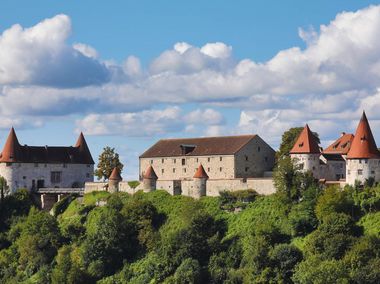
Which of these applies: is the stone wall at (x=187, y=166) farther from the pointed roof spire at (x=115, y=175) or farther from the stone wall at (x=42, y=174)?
the stone wall at (x=42, y=174)

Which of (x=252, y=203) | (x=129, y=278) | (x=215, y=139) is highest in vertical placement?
(x=215, y=139)

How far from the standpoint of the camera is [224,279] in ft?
286

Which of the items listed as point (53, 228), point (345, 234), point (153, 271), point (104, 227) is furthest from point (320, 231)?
point (53, 228)

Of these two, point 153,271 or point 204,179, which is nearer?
point 153,271

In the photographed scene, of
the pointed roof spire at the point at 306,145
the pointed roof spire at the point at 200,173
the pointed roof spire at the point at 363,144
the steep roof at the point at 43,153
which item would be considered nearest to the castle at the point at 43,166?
the steep roof at the point at 43,153

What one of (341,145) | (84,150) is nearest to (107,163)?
(84,150)

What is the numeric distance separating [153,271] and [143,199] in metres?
13.6

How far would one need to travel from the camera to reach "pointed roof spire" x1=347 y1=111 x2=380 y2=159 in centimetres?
9225

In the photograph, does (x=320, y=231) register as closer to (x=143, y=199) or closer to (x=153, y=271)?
(x=153, y=271)

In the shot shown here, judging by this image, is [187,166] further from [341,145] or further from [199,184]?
[341,145]

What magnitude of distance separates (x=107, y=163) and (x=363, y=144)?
37808 mm

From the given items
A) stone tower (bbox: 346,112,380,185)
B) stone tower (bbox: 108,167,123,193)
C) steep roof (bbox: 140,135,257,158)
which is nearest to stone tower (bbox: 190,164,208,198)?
steep roof (bbox: 140,135,257,158)

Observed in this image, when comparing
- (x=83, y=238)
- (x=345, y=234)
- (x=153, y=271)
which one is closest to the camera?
(x=345, y=234)

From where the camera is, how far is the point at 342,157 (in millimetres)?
102312
